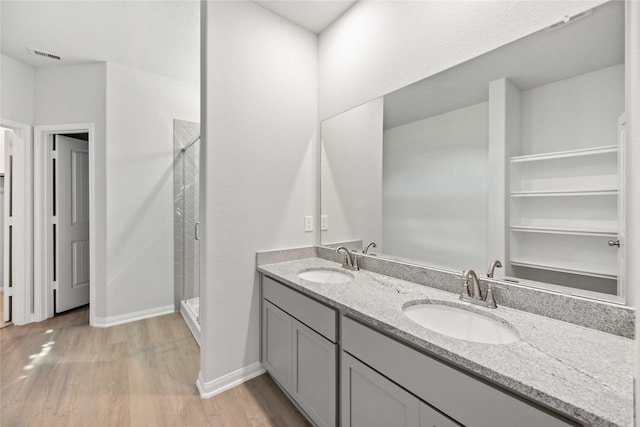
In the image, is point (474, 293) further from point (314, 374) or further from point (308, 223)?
point (308, 223)

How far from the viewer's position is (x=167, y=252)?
123 inches

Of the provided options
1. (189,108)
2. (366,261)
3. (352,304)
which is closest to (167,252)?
(189,108)

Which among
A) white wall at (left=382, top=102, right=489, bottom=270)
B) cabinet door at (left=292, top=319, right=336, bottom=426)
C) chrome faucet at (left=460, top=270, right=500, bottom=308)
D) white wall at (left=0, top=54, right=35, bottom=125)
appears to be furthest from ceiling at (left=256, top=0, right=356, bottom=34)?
white wall at (left=0, top=54, right=35, bottom=125)

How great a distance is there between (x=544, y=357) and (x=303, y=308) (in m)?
1.05

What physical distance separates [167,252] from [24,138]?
184cm

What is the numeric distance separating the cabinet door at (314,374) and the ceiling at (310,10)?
220 centimetres

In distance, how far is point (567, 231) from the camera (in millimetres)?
1029

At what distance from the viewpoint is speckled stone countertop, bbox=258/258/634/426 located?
1.97 ft

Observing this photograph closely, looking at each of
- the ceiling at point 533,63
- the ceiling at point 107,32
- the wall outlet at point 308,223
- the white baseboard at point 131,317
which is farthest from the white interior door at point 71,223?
the ceiling at point 533,63

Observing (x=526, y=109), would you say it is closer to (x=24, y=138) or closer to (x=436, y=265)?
(x=436, y=265)

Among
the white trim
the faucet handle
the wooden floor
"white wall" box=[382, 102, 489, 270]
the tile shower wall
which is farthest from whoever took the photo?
the tile shower wall

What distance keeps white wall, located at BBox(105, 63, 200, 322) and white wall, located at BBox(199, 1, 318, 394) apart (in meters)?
1.70

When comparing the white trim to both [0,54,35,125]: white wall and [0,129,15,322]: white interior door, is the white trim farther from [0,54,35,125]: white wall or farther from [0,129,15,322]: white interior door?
[0,54,35,125]: white wall

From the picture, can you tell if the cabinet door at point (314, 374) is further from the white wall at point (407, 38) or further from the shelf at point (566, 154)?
the white wall at point (407, 38)
